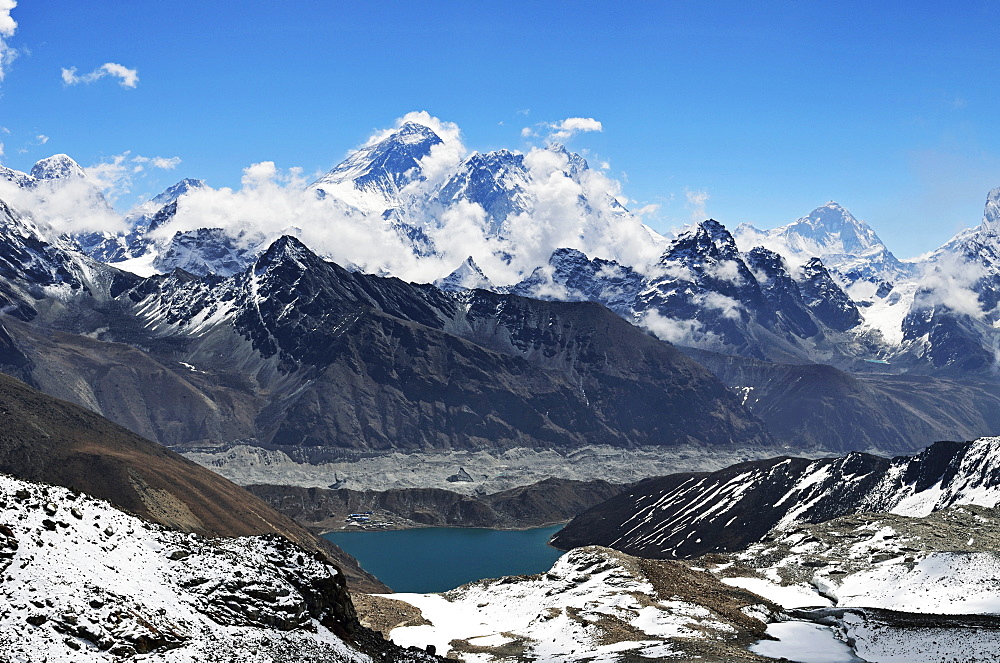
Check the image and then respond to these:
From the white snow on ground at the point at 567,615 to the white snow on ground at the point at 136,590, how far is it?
21924 millimetres

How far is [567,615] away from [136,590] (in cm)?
4146

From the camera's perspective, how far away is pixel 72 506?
179 feet

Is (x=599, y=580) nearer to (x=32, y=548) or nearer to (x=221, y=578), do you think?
(x=221, y=578)

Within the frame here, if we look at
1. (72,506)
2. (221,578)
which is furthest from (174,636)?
(72,506)

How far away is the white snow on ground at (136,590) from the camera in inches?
1715

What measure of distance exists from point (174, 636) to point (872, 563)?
279ft

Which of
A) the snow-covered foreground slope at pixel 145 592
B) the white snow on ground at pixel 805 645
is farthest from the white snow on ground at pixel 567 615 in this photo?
the snow-covered foreground slope at pixel 145 592

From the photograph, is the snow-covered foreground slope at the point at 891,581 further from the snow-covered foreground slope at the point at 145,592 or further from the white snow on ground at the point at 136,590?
the white snow on ground at the point at 136,590

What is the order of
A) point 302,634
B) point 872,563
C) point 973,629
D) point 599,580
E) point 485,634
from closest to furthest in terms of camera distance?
point 302,634 → point 973,629 → point 485,634 → point 599,580 → point 872,563

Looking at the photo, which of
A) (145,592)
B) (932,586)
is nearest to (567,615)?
(932,586)

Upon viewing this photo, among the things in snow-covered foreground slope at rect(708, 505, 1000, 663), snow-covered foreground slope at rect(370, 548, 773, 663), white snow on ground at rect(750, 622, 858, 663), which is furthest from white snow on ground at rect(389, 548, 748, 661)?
snow-covered foreground slope at rect(708, 505, 1000, 663)

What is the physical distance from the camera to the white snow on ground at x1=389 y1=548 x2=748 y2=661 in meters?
72.3

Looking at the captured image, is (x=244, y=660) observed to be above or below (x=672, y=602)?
above

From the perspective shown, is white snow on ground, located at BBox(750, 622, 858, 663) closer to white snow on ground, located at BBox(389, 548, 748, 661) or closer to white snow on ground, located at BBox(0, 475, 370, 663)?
white snow on ground, located at BBox(389, 548, 748, 661)
